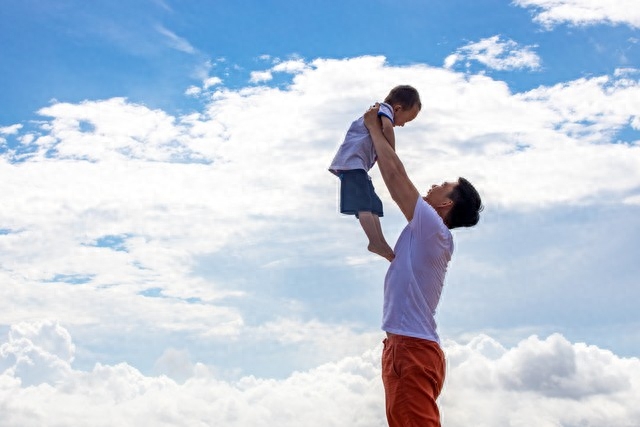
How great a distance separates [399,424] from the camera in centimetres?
620

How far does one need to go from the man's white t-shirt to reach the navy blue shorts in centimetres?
215

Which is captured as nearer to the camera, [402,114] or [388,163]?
[388,163]

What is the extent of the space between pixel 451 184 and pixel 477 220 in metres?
0.47

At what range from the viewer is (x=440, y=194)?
23.6 feet

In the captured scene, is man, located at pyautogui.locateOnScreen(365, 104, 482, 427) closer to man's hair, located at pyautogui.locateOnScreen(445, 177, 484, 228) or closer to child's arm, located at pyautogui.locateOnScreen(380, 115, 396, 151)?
man's hair, located at pyautogui.locateOnScreen(445, 177, 484, 228)

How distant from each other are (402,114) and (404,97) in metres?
0.24

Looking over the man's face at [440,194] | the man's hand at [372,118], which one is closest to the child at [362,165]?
the man's hand at [372,118]

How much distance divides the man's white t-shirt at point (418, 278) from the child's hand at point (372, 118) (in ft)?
4.53

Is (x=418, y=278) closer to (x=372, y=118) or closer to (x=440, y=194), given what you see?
(x=440, y=194)

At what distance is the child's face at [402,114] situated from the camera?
8969mm

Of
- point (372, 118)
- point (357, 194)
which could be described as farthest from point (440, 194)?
point (357, 194)

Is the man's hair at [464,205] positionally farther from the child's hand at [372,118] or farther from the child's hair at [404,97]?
Result: the child's hair at [404,97]

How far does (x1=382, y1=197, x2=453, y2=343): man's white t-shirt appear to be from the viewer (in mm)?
6551

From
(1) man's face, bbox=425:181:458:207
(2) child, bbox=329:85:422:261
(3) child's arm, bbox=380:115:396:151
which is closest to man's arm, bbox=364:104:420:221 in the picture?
(1) man's face, bbox=425:181:458:207
